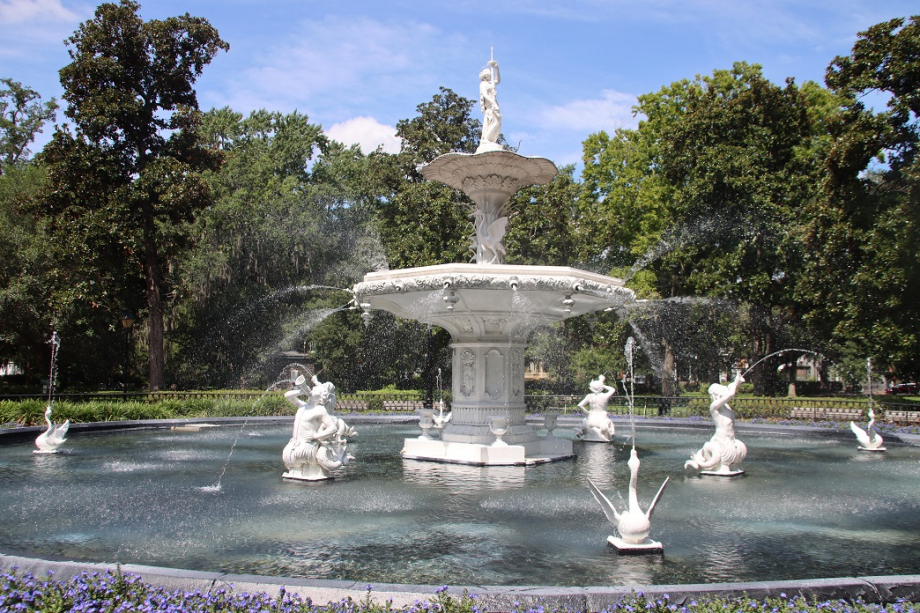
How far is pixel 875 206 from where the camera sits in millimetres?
25281

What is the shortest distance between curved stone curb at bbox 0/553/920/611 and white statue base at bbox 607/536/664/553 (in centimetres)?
159

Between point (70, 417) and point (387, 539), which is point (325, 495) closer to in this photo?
point (387, 539)

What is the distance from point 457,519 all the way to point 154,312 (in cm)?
2806

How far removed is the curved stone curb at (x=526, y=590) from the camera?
480cm

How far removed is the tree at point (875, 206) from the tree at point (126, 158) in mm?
25188

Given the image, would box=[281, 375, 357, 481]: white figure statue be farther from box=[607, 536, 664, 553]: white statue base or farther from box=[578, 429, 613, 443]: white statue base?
box=[578, 429, 613, 443]: white statue base

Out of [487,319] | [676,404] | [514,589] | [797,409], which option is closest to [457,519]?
[514,589]

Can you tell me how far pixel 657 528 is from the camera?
7.64m

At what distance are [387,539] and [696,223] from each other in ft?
95.2

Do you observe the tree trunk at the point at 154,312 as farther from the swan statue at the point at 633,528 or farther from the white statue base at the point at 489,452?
the swan statue at the point at 633,528

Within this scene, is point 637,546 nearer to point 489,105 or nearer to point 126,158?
point 489,105

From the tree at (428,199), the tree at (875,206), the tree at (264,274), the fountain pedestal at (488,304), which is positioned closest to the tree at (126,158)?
the tree at (264,274)

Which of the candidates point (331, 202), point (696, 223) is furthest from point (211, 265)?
point (696, 223)

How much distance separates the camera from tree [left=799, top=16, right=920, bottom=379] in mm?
23438
